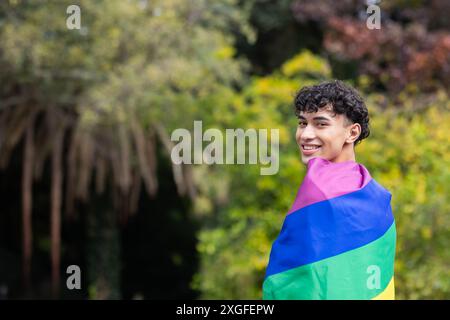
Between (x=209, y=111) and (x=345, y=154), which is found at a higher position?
(x=209, y=111)

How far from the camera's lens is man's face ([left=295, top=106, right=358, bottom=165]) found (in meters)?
2.49

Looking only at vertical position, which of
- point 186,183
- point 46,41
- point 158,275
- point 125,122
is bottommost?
point 158,275

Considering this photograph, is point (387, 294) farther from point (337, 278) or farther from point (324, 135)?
point (324, 135)

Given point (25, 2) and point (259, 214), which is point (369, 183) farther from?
point (25, 2)

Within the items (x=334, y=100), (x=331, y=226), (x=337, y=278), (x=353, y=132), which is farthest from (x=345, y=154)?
(x=337, y=278)

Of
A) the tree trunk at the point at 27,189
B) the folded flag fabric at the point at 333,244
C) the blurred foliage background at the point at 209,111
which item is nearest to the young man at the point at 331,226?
the folded flag fabric at the point at 333,244

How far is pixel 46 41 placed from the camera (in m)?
8.38

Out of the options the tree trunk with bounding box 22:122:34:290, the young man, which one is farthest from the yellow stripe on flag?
the tree trunk with bounding box 22:122:34:290

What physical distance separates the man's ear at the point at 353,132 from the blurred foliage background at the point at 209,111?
11.0ft

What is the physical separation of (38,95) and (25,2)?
127 cm

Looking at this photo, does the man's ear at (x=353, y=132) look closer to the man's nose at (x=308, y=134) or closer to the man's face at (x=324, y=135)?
the man's face at (x=324, y=135)

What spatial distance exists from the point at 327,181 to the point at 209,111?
7018 millimetres

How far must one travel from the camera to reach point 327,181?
2.36 metres

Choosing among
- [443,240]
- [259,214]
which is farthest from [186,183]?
[443,240]
